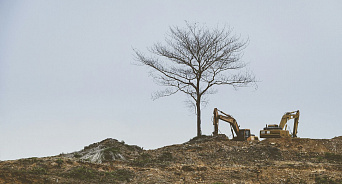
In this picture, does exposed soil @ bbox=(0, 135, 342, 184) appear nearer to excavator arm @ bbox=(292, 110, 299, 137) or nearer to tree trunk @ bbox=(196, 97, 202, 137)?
tree trunk @ bbox=(196, 97, 202, 137)

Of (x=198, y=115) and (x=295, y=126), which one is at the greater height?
(x=198, y=115)

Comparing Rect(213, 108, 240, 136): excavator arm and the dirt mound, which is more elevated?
Rect(213, 108, 240, 136): excavator arm

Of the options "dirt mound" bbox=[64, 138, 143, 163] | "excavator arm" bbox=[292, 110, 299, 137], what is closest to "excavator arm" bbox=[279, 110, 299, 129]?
"excavator arm" bbox=[292, 110, 299, 137]

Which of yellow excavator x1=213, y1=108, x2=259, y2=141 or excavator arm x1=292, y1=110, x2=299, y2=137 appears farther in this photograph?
excavator arm x1=292, y1=110, x2=299, y2=137

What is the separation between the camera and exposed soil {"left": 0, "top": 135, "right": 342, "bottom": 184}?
14.0 metres

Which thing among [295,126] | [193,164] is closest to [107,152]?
[193,164]

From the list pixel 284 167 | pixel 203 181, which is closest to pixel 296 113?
pixel 284 167

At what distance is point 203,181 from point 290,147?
992 cm

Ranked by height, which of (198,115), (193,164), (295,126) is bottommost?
(193,164)

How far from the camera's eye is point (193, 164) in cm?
1756

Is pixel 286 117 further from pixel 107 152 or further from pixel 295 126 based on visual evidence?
pixel 107 152

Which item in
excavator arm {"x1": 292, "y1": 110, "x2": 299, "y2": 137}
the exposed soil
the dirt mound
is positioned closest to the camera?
the exposed soil

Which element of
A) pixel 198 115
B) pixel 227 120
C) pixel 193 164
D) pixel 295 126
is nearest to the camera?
pixel 193 164

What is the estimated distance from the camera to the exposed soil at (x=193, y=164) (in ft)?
45.8
